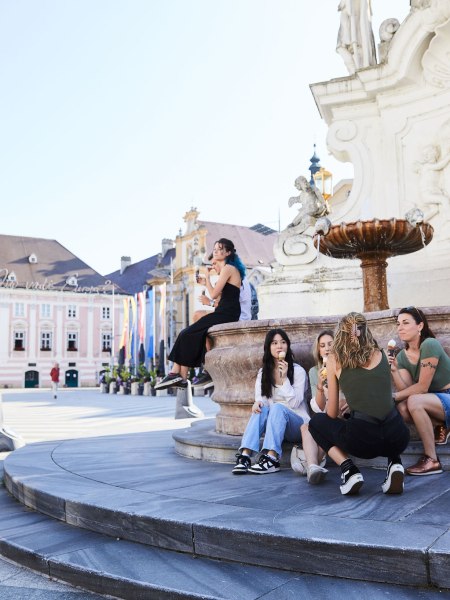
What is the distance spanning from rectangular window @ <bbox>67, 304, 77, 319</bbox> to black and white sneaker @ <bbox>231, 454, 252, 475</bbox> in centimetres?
5755

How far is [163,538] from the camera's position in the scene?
3148 mm

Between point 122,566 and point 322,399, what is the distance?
212 centimetres

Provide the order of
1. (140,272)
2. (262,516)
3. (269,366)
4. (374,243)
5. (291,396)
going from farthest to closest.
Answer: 1. (140,272)
2. (374,243)
3. (269,366)
4. (291,396)
5. (262,516)


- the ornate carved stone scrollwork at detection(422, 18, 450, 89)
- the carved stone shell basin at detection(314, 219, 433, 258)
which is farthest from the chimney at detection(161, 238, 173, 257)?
the carved stone shell basin at detection(314, 219, 433, 258)

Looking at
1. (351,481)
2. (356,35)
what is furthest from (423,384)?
(356,35)

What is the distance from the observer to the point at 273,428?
4.55m

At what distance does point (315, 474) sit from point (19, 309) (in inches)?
2265

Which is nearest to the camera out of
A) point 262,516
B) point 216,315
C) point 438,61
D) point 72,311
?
point 262,516

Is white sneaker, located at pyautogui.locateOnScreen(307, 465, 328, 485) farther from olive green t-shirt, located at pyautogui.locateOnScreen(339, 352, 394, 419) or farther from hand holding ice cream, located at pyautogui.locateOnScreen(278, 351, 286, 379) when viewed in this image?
hand holding ice cream, located at pyautogui.locateOnScreen(278, 351, 286, 379)

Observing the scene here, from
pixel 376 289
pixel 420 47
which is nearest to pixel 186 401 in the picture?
pixel 376 289

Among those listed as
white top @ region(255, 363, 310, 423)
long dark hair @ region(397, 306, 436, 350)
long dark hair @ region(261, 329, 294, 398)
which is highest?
long dark hair @ region(397, 306, 436, 350)

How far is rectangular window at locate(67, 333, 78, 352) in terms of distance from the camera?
60022mm

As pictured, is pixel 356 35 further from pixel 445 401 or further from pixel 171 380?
pixel 445 401

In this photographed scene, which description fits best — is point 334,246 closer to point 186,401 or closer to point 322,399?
point 322,399
